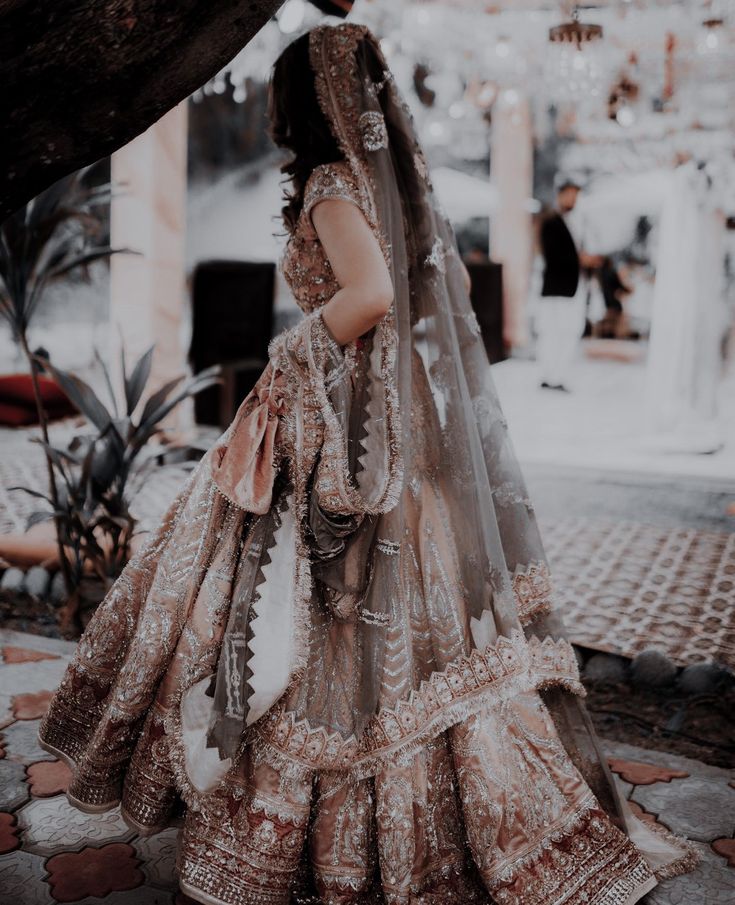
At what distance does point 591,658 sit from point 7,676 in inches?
78.7

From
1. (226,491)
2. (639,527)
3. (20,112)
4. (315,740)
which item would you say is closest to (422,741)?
(315,740)

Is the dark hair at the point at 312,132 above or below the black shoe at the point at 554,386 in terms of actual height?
above

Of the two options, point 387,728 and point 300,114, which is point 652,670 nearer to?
point 387,728

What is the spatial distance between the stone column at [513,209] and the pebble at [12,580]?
13.3 feet

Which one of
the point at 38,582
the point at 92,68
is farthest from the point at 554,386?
the point at 92,68

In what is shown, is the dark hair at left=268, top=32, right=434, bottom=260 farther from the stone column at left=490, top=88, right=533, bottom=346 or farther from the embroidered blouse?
the stone column at left=490, top=88, right=533, bottom=346

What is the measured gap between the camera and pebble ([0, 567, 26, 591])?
409 centimetres

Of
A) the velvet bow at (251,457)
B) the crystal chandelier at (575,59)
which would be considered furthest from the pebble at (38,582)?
the crystal chandelier at (575,59)

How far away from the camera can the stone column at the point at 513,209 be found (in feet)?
22.1

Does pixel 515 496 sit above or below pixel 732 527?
above

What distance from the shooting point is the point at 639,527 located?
18.0 feet

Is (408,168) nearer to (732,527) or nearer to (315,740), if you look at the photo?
(315,740)

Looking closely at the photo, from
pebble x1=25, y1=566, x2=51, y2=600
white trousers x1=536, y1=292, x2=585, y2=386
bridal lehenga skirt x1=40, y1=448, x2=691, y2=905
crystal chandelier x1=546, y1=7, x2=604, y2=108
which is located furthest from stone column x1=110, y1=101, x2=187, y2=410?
bridal lehenga skirt x1=40, y1=448, x2=691, y2=905

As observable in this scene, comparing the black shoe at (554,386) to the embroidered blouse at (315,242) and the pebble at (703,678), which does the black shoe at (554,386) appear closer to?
the pebble at (703,678)
